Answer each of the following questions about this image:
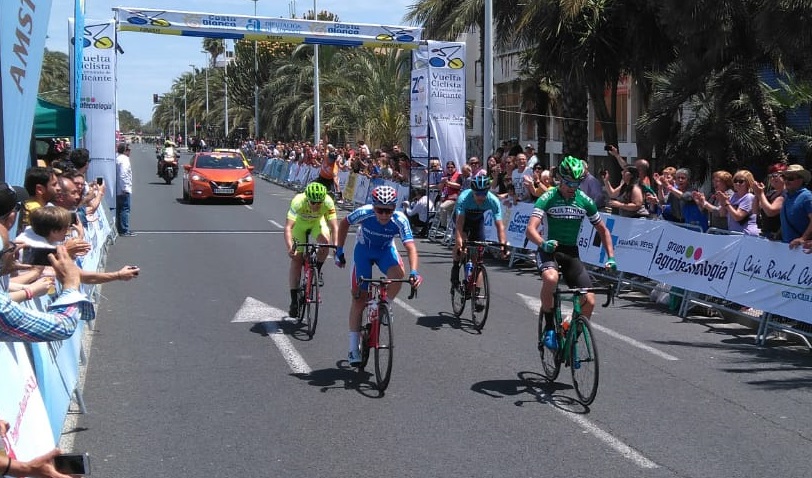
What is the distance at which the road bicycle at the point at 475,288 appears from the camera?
1089 centimetres

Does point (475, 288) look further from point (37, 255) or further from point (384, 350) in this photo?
point (37, 255)

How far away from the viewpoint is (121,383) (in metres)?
8.27

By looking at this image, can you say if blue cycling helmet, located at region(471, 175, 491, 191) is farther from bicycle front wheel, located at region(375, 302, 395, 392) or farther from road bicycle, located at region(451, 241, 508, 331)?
bicycle front wheel, located at region(375, 302, 395, 392)

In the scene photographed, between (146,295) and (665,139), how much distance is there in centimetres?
1071

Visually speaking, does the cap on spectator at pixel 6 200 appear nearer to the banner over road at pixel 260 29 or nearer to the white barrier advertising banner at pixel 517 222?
the white barrier advertising banner at pixel 517 222

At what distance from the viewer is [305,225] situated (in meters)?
11.2

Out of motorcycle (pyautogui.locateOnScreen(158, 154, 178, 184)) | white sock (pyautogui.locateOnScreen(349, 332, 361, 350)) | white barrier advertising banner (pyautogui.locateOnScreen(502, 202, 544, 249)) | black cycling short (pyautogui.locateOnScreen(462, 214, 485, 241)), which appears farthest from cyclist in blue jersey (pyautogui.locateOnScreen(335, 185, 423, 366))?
motorcycle (pyautogui.locateOnScreen(158, 154, 178, 184))

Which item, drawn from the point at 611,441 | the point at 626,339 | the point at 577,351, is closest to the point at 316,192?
the point at 626,339

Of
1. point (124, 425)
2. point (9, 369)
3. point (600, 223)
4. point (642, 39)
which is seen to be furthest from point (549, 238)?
point (642, 39)

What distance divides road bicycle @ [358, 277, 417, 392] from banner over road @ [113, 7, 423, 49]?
16704 mm

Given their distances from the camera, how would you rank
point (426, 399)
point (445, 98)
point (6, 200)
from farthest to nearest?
point (445, 98) → point (426, 399) → point (6, 200)

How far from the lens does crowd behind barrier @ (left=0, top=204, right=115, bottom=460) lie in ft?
15.2

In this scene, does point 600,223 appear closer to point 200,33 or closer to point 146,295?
point 146,295

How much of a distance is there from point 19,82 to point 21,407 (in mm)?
2339
